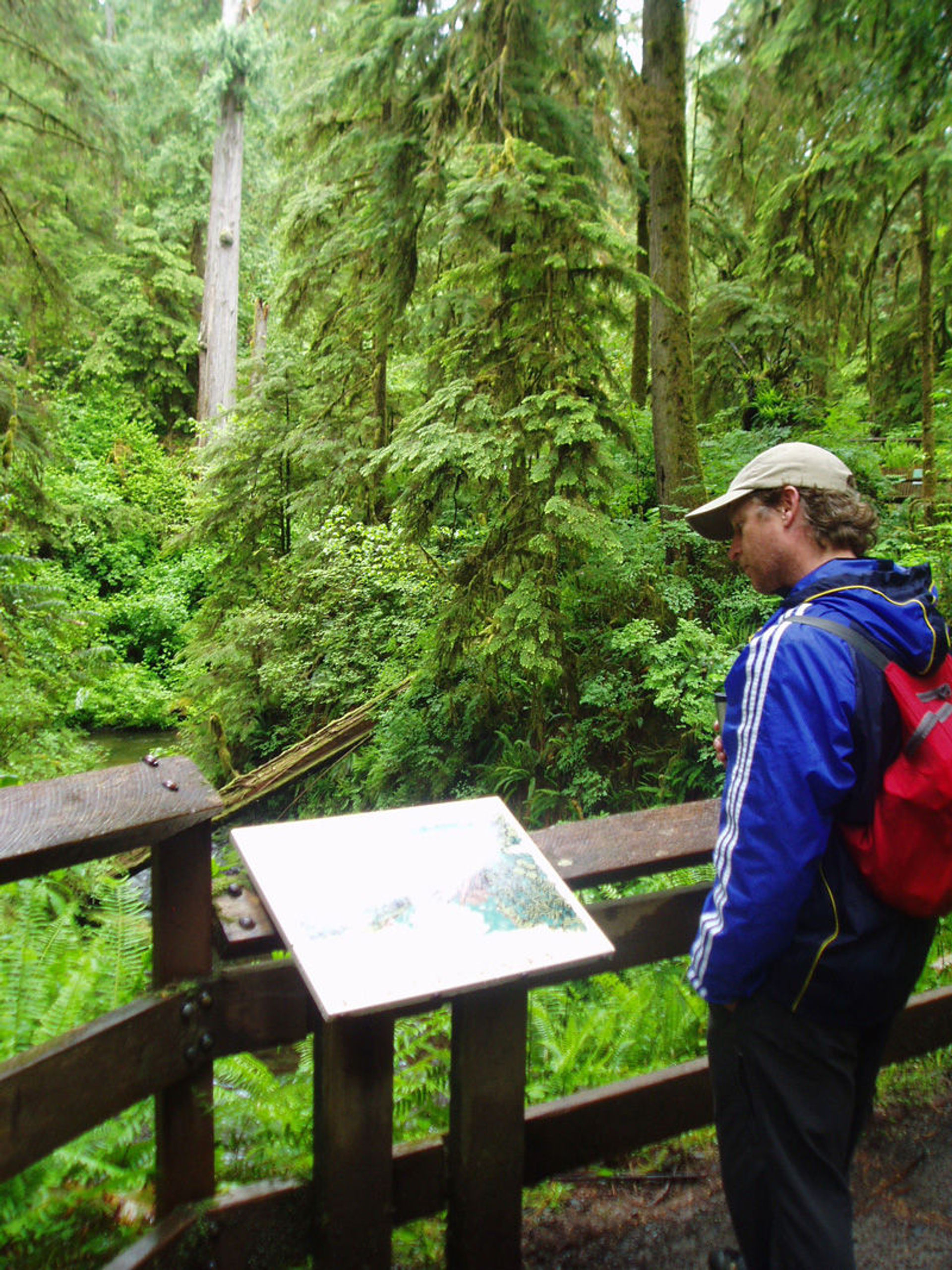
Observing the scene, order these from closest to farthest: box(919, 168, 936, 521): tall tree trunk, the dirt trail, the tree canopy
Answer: the dirt trail → the tree canopy → box(919, 168, 936, 521): tall tree trunk

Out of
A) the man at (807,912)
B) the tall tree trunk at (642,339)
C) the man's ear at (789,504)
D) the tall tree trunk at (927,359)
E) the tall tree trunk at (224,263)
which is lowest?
the man at (807,912)

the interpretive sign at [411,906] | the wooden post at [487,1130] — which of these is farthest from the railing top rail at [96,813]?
the wooden post at [487,1130]

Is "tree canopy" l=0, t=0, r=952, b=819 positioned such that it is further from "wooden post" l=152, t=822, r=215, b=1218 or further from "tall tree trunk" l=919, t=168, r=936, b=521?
"wooden post" l=152, t=822, r=215, b=1218

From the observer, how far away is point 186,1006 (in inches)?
68.4

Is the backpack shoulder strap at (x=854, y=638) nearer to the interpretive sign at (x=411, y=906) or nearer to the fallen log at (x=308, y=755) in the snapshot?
the interpretive sign at (x=411, y=906)

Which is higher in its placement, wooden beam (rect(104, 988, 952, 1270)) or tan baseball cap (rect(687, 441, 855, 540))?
tan baseball cap (rect(687, 441, 855, 540))

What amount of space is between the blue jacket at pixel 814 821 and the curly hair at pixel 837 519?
0.23m

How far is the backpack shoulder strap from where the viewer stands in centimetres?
169

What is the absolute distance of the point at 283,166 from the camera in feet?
35.7

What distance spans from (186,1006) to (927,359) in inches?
356

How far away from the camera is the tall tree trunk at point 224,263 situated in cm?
2027

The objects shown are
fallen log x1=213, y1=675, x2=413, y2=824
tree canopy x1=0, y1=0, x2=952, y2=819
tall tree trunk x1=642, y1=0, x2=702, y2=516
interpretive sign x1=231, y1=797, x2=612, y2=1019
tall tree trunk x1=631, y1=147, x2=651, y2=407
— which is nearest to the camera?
interpretive sign x1=231, y1=797, x2=612, y2=1019

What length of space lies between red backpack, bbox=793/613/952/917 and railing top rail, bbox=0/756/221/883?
4.17ft

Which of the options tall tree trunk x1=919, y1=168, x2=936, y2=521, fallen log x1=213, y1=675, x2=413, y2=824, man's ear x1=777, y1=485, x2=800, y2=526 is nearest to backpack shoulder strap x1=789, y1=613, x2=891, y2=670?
man's ear x1=777, y1=485, x2=800, y2=526
